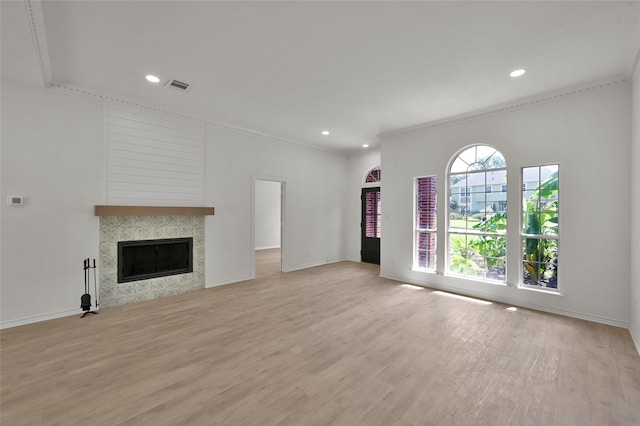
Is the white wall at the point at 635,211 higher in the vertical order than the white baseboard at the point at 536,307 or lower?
higher

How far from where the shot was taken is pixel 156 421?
185 centimetres

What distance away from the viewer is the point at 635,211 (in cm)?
313

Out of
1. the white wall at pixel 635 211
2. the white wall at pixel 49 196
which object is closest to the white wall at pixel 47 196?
→ the white wall at pixel 49 196

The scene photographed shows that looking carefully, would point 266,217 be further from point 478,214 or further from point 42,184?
point 478,214

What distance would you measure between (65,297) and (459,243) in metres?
5.98

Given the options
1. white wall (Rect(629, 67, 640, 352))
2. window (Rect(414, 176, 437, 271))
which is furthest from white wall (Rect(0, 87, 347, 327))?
white wall (Rect(629, 67, 640, 352))

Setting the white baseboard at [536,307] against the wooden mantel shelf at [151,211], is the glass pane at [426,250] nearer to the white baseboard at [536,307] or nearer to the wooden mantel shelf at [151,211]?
the white baseboard at [536,307]

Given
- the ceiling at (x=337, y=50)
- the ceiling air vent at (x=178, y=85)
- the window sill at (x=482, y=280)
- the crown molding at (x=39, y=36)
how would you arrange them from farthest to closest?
the window sill at (x=482, y=280)
the ceiling air vent at (x=178, y=85)
the ceiling at (x=337, y=50)
the crown molding at (x=39, y=36)

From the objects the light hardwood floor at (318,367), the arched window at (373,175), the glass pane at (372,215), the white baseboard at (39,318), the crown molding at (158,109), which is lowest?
the light hardwood floor at (318,367)

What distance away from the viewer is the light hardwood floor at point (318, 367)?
195 centimetres

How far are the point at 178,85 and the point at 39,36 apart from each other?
1.32 meters

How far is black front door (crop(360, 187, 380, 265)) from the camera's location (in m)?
7.21

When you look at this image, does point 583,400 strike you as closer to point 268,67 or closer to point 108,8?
point 268,67

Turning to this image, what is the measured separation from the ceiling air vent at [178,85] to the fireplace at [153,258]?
7.82 ft
